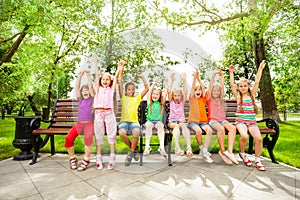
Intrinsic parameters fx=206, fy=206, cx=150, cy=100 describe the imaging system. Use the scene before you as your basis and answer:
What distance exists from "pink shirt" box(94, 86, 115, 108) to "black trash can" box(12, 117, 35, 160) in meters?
1.61

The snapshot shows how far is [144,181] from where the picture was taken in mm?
2814

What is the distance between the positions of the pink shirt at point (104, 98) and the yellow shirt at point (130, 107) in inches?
10.4

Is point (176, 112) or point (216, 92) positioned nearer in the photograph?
point (216, 92)

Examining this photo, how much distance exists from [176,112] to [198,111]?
16.6 inches

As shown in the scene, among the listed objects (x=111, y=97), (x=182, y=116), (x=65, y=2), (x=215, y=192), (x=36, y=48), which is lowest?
(x=215, y=192)

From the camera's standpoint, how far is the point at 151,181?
111 inches

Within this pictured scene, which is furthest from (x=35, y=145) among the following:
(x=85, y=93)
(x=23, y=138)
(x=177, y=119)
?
(x=177, y=119)

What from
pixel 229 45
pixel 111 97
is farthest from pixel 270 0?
pixel 229 45

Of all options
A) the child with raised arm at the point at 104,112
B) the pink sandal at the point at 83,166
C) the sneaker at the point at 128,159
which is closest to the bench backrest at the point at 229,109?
the sneaker at the point at 128,159

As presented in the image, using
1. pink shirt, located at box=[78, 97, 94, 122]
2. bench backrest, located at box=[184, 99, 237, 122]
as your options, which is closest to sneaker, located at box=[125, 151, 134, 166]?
pink shirt, located at box=[78, 97, 94, 122]

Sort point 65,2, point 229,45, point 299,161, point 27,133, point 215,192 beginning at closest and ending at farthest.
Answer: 1. point 215,192
2. point 299,161
3. point 27,133
4. point 65,2
5. point 229,45

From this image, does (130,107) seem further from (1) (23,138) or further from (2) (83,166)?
A: (1) (23,138)

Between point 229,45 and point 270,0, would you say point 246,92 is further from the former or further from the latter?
point 229,45

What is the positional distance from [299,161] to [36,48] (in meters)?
11.3
